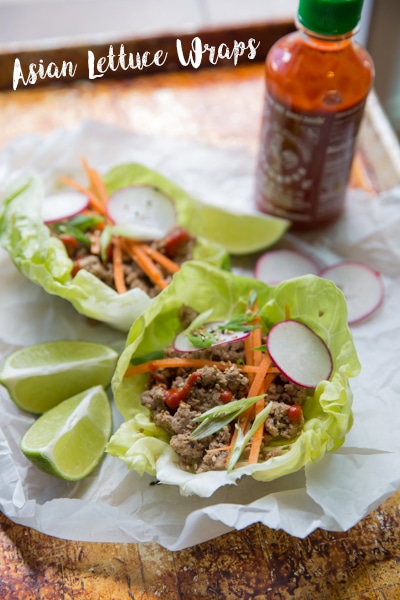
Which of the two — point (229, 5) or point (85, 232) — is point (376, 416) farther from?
point (229, 5)

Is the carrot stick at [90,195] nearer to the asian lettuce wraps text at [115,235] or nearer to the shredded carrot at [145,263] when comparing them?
the asian lettuce wraps text at [115,235]

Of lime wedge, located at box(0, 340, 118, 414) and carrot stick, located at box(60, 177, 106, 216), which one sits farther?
carrot stick, located at box(60, 177, 106, 216)

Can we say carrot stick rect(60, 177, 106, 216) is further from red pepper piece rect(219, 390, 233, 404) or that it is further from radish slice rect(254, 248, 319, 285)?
red pepper piece rect(219, 390, 233, 404)

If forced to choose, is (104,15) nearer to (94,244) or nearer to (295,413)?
(94,244)

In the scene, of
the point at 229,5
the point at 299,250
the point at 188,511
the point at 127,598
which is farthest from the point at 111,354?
the point at 229,5

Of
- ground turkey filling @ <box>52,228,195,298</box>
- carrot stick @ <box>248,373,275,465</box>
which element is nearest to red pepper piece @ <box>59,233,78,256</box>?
ground turkey filling @ <box>52,228,195,298</box>

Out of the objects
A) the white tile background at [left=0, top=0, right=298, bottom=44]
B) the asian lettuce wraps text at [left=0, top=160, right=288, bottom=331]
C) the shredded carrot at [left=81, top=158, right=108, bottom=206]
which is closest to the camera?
the asian lettuce wraps text at [left=0, top=160, right=288, bottom=331]
